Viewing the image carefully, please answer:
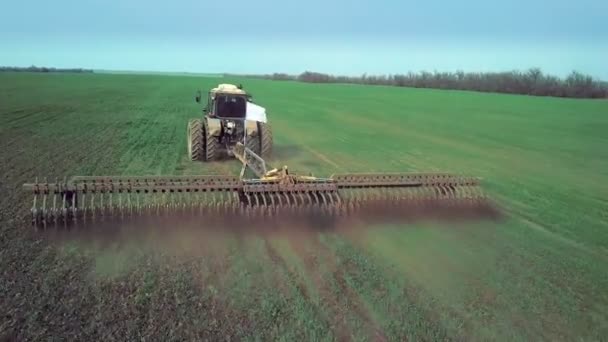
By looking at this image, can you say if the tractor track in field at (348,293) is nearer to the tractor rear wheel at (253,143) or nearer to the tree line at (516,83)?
the tractor rear wheel at (253,143)

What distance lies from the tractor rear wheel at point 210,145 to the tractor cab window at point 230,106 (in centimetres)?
49

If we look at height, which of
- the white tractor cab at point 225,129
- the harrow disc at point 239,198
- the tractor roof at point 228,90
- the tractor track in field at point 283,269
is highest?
the tractor roof at point 228,90

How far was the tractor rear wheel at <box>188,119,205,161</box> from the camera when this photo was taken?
33.8 feet

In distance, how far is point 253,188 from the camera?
670 cm

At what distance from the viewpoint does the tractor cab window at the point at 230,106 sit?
10422 mm

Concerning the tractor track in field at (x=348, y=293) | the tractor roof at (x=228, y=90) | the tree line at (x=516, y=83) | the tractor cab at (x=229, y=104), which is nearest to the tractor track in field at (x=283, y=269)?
the tractor track in field at (x=348, y=293)

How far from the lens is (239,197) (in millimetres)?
6777

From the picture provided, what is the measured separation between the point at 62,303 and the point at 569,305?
4.75 metres

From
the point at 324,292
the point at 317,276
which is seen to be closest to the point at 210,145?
the point at 317,276

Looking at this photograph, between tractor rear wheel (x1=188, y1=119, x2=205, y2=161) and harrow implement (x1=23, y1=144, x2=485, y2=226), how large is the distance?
2.73 m

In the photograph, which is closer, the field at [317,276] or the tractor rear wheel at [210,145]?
the field at [317,276]

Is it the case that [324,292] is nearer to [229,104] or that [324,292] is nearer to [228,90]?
[229,104]

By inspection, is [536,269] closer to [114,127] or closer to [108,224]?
[108,224]

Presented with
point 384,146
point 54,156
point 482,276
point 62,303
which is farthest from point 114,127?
point 482,276
